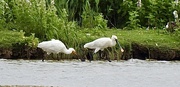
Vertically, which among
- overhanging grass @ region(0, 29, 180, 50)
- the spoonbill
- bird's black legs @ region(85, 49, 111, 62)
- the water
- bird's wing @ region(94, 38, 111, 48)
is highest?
overhanging grass @ region(0, 29, 180, 50)

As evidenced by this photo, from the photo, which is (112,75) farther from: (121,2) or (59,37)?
(121,2)

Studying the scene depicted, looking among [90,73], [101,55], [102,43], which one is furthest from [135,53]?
[90,73]

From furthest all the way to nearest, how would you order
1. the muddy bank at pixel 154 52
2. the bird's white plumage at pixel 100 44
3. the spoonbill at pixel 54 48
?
the muddy bank at pixel 154 52
the bird's white plumage at pixel 100 44
the spoonbill at pixel 54 48

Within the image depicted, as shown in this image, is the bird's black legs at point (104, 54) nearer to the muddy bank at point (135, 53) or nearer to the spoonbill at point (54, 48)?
the muddy bank at point (135, 53)

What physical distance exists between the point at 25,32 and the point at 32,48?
161 centimetres

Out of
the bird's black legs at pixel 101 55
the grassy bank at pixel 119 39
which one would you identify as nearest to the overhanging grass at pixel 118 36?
the grassy bank at pixel 119 39

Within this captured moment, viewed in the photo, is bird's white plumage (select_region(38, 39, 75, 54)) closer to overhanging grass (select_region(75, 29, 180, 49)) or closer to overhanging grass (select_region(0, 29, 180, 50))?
overhanging grass (select_region(0, 29, 180, 50))

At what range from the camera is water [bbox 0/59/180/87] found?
11906 mm

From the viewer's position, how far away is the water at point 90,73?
39.1 ft

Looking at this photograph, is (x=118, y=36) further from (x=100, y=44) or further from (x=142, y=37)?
(x=100, y=44)

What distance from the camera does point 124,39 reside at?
58.7ft

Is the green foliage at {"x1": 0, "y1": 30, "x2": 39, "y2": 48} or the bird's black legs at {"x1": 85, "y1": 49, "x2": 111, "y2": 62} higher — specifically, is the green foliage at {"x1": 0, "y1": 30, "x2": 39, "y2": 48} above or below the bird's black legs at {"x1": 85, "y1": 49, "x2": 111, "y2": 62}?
above

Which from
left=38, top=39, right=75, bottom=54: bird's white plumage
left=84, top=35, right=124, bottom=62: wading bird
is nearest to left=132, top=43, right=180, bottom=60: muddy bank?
left=84, top=35, right=124, bottom=62: wading bird

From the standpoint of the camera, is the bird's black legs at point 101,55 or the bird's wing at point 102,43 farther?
the bird's black legs at point 101,55
